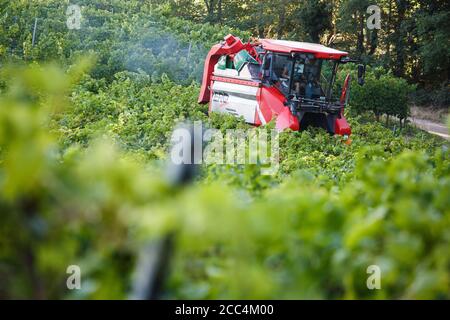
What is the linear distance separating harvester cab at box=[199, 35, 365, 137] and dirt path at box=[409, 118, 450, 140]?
32.1ft

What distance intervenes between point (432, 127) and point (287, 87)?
13180 mm

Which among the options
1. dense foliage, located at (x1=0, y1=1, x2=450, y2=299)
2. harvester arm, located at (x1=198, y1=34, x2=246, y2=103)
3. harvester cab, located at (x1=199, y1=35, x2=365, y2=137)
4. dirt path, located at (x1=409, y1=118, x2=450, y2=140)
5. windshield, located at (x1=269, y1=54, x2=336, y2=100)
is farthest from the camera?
dirt path, located at (x1=409, y1=118, x2=450, y2=140)

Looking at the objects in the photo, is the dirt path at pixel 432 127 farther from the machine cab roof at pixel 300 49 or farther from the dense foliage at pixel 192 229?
the dense foliage at pixel 192 229

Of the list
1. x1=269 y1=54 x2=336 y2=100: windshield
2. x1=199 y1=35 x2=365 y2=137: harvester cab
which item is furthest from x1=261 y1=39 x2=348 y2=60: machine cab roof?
x1=269 y1=54 x2=336 y2=100: windshield

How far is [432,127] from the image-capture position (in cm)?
2397

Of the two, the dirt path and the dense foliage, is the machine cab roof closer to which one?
the dirt path

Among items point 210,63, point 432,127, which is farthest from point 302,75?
point 432,127

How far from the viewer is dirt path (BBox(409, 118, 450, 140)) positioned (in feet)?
73.6

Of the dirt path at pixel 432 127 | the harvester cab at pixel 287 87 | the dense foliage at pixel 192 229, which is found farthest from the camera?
the dirt path at pixel 432 127

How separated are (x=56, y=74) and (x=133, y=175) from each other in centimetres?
38

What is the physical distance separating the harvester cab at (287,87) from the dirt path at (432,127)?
9771 mm

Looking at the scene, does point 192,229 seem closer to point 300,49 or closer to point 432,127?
point 300,49

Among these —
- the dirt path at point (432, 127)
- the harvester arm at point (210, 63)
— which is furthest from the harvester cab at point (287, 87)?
the dirt path at point (432, 127)

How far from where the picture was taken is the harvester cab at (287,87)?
12625 millimetres
